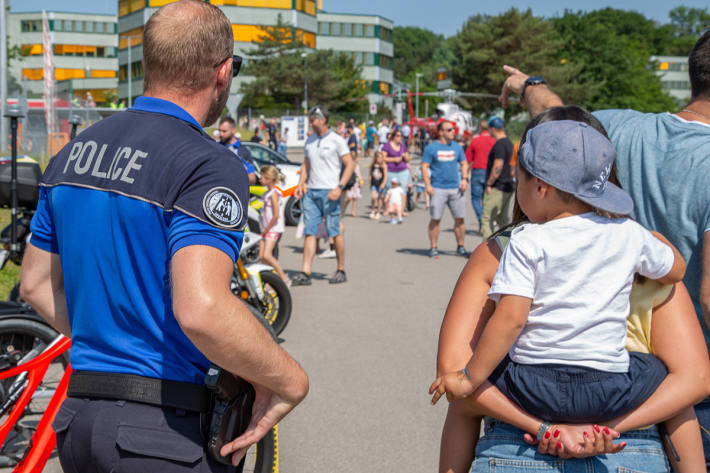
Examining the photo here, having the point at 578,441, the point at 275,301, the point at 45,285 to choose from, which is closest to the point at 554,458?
the point at 578,441

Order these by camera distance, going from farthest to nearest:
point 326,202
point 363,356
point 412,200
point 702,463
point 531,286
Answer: point 412,200 < point 326,202 < point 363,356 < point 702,463 < point 531,286

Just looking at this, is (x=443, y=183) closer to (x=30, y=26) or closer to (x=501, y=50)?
(x=501, y=50)

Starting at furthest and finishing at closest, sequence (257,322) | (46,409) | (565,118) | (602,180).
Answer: (46,409)
(565,118)
(602,180)
(257,322)

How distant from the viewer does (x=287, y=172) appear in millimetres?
16469

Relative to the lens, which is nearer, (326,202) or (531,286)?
(531,286)

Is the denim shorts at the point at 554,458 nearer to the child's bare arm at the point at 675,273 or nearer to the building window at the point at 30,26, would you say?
the child's bare arm at the point at 675,273

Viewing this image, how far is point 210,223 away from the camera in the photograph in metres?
1.83

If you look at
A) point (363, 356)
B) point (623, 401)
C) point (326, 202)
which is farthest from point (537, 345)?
point (326, 202)

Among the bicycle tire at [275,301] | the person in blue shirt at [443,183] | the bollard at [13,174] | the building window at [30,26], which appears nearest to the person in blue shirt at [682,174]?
the bollard at [13,174]

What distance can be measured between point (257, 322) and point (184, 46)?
2.35ft

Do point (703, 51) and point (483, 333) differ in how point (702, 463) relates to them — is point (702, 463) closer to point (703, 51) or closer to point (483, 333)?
point (483, 333)

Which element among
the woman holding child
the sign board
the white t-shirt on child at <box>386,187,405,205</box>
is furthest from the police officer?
the sign board

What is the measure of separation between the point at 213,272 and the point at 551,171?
34.1 inches

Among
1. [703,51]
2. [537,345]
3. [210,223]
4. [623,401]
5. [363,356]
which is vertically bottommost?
[363,356]
